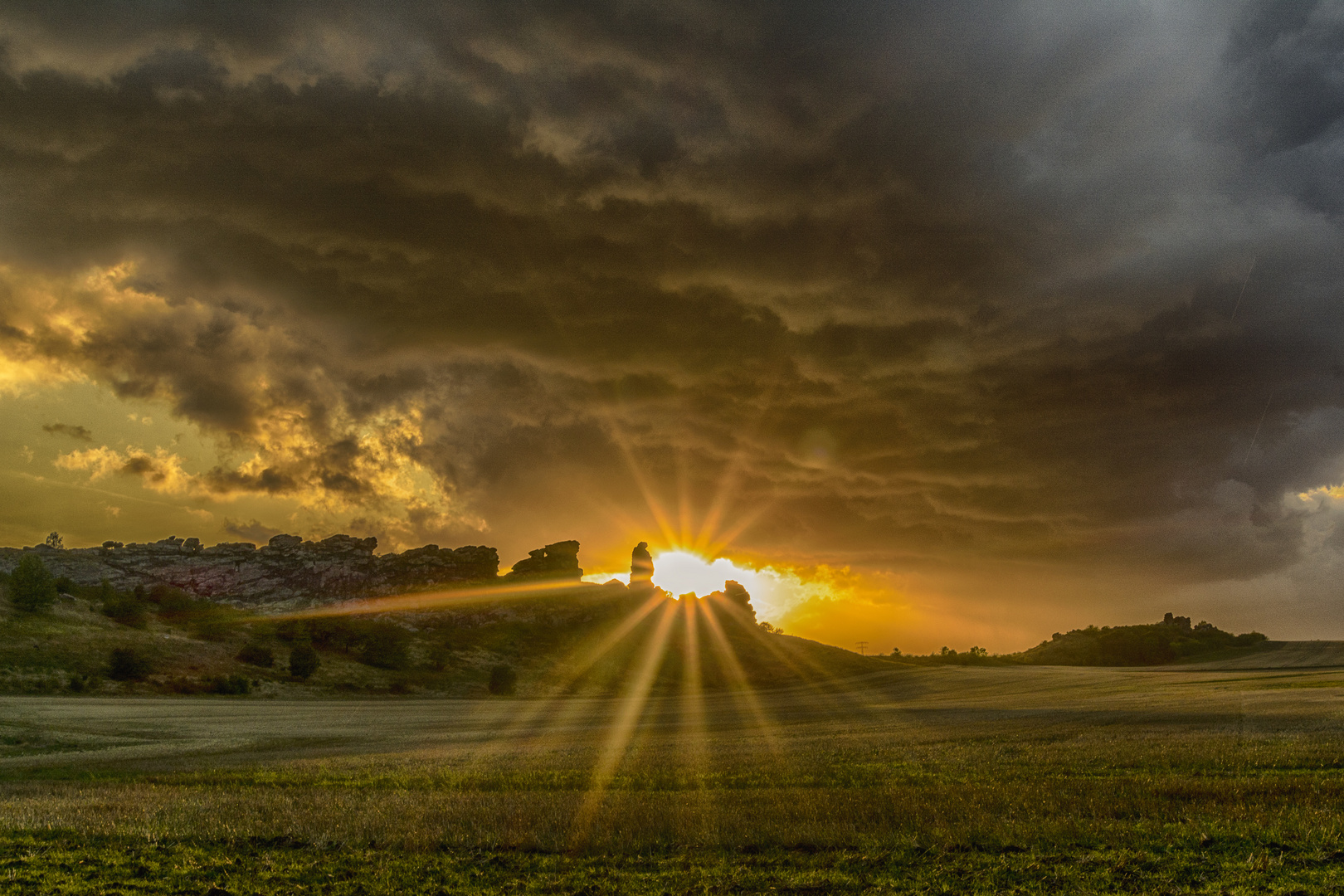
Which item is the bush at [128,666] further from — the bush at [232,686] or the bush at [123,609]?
the bush at [123,609]

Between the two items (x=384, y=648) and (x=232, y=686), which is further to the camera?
(x=384, y=648)

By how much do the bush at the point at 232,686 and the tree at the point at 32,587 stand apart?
44.3 m

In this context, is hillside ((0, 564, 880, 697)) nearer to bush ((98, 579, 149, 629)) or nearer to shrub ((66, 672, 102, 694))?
shrub ((66, 672, 102, 694))

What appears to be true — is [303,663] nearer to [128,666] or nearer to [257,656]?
[257,656]

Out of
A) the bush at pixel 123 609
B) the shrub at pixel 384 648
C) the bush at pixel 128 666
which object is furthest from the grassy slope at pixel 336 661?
the bush at pixel 123 609

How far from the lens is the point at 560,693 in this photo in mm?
130250

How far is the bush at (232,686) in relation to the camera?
94625 millimetres

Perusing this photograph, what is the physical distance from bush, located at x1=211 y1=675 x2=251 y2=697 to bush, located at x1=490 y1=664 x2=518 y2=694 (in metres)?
39.1

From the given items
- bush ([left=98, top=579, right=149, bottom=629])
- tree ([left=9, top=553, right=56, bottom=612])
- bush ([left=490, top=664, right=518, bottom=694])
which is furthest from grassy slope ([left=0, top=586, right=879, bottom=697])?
tree ([left=9, top=553, right=56, bottom=612])

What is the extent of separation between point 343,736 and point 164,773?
17.1 m

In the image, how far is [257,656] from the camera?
11619 centimetres

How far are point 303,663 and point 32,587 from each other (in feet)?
154

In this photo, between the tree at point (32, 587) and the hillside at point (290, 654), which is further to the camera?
the tree at point (32, 587)

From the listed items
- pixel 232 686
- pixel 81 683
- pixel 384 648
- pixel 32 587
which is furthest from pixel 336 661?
pixel 81 683
